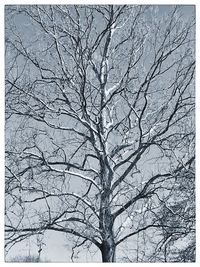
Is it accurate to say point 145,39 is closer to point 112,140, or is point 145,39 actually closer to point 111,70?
point 111,70

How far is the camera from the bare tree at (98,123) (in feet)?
12.0

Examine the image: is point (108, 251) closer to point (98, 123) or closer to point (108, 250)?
point (108, 250)

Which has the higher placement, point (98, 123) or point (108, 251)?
point (98, 123)

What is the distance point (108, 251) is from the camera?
3877 mm

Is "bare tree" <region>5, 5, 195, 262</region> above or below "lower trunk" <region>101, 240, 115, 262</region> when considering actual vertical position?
above

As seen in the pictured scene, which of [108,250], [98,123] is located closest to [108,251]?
[108,250]

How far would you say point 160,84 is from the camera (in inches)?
165

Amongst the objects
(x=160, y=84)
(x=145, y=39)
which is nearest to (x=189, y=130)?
(x=160, y=84)

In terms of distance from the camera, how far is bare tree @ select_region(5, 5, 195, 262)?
3668 millimetres

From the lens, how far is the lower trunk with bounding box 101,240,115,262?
3849mm

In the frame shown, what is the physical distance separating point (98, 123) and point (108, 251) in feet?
3.77

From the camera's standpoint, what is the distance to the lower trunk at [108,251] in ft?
12.6

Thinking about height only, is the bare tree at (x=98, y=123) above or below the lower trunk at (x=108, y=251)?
above

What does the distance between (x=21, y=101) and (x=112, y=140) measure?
0.95 m
